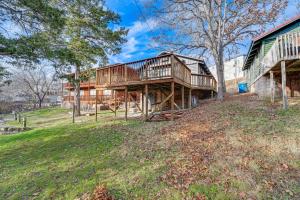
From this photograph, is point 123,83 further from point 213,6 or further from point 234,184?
point 213,6

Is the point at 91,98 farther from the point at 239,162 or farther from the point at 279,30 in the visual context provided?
the point at 239,162

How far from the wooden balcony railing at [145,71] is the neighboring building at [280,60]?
4.74 m

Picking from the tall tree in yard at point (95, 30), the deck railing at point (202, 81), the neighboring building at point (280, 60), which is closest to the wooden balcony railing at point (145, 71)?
the tall tree in yard at point (95, 30)

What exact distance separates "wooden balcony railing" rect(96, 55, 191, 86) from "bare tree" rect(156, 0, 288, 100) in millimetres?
6099

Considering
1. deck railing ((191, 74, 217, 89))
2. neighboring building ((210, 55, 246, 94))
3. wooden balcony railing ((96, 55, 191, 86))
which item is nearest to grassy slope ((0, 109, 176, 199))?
wooden balcony railing ((96, 55, 191, 86))

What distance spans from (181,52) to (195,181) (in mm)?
15322

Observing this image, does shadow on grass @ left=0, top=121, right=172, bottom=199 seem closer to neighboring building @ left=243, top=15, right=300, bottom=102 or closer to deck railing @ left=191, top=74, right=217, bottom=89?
neighboring building @ left=243, top=15, right=300, bottom=102

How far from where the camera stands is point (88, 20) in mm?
14883

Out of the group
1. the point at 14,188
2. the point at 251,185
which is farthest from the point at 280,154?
the point at 14,188

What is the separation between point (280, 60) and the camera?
8023 mm

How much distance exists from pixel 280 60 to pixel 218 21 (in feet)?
28.6

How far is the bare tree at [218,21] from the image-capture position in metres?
14.5

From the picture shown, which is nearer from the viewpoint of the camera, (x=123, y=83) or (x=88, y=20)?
(x=123, y=83)

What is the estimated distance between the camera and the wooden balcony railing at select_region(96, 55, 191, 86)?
9.15 metres
